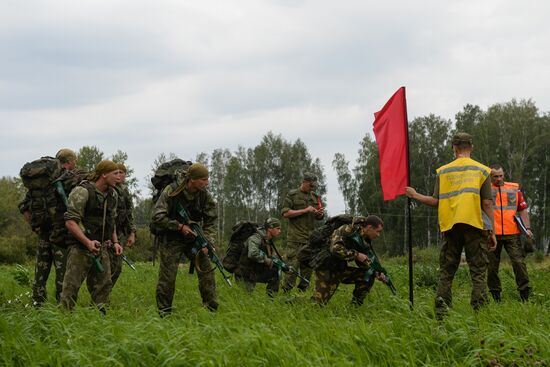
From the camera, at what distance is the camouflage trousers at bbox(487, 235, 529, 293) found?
30.9ft

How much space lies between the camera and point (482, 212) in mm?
7188

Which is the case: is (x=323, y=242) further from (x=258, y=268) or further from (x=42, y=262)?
(x=42, y=262)

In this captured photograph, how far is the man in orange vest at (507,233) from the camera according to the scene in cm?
945

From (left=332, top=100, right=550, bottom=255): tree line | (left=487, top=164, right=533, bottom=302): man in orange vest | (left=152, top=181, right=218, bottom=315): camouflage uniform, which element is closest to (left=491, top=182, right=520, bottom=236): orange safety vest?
(left=487, top=164, right=533, bottom=302): man in orange vest

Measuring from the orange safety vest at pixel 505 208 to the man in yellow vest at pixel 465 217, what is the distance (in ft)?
8.28

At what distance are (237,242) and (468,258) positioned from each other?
4.16 meters

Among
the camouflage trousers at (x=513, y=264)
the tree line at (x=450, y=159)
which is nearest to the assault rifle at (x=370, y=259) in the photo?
the camouflage trousers at (x=513, y=264)

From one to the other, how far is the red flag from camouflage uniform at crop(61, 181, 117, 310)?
334cm

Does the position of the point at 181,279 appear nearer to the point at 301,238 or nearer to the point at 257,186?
the point at 301,238

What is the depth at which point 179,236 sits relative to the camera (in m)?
7.56

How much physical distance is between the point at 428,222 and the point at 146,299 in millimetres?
41545

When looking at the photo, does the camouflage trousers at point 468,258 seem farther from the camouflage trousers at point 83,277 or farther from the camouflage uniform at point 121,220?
the camouflage uniform at point 121,220

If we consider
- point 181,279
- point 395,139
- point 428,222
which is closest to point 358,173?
point 428,222

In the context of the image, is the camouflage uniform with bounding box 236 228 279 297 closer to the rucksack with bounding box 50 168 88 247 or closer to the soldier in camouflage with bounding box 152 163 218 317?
the soldier in camouflage with bounding box 152 163 218 317
